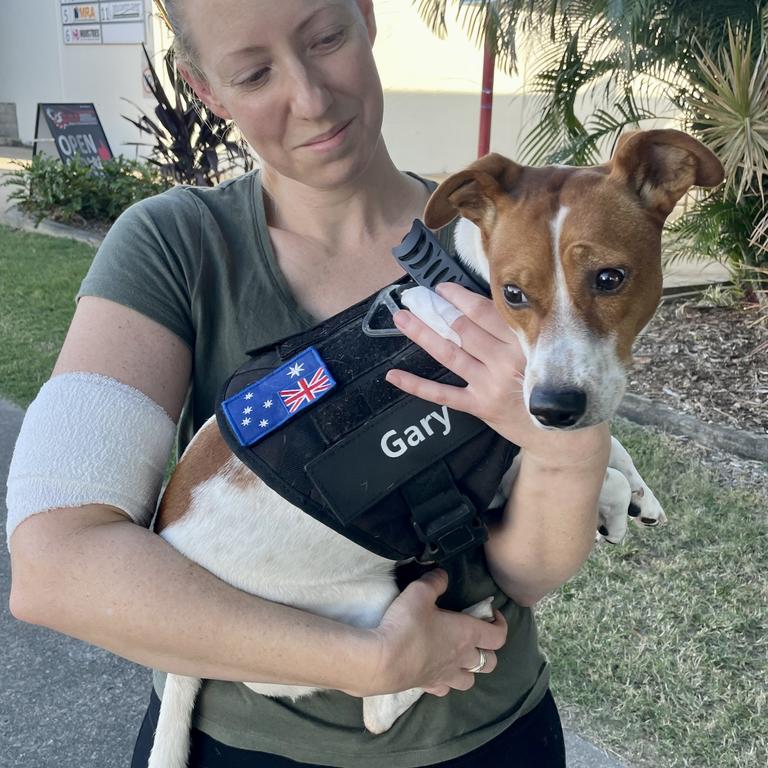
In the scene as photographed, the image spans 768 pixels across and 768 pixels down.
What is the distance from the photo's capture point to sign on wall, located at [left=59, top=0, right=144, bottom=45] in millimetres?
13055

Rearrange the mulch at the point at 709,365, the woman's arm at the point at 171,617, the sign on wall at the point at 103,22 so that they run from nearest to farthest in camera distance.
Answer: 1. the woman's arm at the point at 171,617
2. the mulch at the point at 709,365
3. the sign on wall at the point at 103,22

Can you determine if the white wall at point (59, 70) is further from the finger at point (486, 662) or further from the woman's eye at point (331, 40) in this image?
the finger at point (486, 662)

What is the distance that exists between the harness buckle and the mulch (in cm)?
320

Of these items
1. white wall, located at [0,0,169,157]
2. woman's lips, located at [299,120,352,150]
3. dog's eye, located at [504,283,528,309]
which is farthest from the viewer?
white wall, located at [0,0,169,157]

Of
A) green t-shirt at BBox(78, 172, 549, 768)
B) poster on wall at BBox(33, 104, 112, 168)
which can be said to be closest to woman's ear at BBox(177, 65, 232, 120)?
green t-shirt at BBox(78, 172, 549, 768)

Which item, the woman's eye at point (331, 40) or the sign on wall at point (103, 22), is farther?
the sign on wall at point (103, 22)

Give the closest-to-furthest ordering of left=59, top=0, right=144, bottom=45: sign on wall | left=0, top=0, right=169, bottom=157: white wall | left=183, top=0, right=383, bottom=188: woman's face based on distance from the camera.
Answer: left=183, top=0, right=383, bottom=188: woman's face → left=59, top=0, right=144, bottom=45: sign on wall → left=0, top=0, right=169, bottom=157: white wall

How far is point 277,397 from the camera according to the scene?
1.55 metres

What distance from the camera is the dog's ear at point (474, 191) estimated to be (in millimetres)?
1729

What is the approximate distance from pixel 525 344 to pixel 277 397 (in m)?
0.47

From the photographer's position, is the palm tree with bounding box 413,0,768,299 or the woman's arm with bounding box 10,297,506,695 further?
the palm tree with bounding box 413,0,768,299

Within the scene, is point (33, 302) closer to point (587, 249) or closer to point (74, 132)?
point (74, 132)

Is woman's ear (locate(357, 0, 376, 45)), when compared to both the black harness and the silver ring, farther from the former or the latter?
the silver ring

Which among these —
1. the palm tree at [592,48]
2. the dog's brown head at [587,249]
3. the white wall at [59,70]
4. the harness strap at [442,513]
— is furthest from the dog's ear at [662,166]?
the white wall at [59,70]
